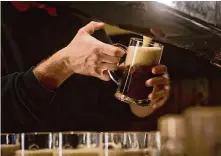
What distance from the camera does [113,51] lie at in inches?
46.0

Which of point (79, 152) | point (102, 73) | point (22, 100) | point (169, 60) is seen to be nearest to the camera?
point (79, 152)

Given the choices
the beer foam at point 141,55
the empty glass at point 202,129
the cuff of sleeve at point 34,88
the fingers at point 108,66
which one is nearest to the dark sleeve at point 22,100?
the cuff of sleeve at point 34,88

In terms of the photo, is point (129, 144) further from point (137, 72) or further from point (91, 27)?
point (91, 27)

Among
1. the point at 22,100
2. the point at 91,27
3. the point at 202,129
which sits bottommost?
Answer: the point at 202,129

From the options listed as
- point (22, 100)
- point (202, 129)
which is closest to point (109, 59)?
point (22, 100)

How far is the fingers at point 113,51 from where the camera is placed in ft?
3.85

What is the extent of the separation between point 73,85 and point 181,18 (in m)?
0.88

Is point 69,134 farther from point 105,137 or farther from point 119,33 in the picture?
point 119,33

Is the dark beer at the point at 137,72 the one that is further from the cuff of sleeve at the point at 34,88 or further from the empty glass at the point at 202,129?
the empty glass at the point at 202,129

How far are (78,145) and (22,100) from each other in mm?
540

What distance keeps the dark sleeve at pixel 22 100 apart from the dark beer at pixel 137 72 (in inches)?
15.0

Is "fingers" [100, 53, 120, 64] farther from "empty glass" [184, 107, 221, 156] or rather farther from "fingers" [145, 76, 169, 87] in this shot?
"empty glass" [184, 107, 221, 156]

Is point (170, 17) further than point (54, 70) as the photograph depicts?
No

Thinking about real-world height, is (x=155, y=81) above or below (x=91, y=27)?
below
